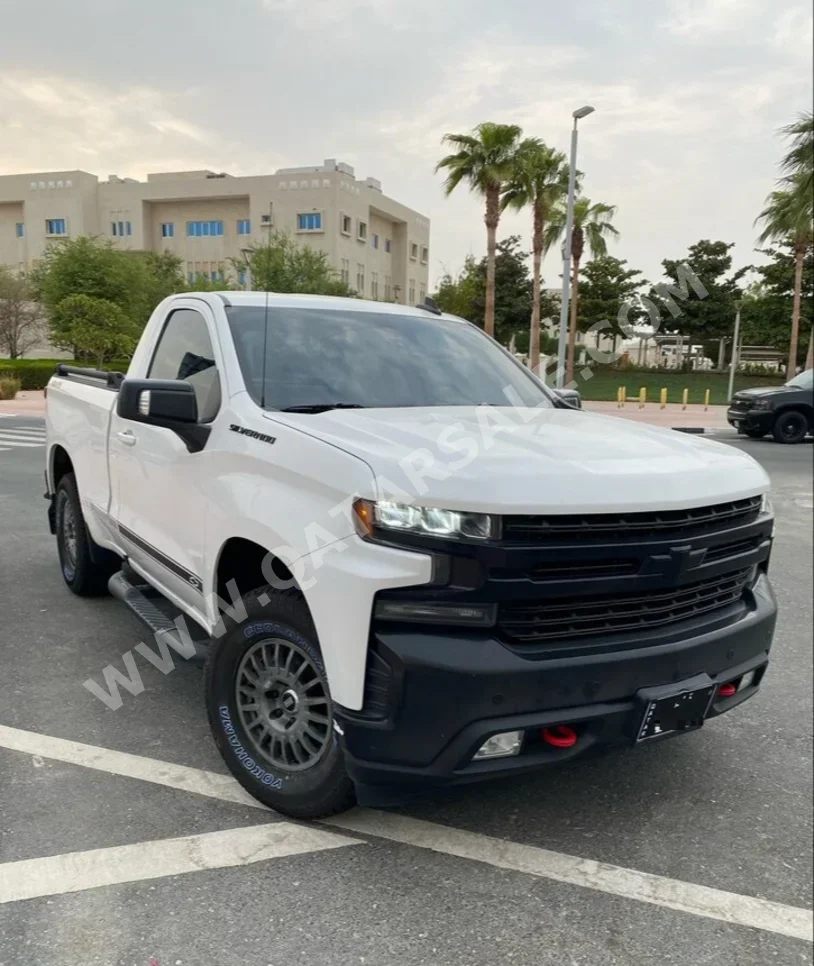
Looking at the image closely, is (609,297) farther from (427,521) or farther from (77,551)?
(77,551)

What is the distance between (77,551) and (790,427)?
4.63 metres

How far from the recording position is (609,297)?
1.86 meters

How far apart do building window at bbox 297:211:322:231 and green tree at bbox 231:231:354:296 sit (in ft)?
0.40

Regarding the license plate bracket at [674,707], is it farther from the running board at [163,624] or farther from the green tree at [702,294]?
the running board at [163,624]

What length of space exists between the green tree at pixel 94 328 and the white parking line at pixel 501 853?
162 centimetres

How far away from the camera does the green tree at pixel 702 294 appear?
5.67ft

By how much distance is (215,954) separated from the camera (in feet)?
6.78

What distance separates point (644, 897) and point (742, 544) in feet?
3.50

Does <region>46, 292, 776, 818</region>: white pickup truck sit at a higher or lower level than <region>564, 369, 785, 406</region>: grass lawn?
lower

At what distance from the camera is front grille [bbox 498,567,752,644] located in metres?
2.08

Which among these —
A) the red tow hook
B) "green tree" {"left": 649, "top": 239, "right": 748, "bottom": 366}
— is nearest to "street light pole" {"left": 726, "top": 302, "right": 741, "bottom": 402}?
"green tree" {"left": 649, "top": 239, "right": 748, "bottom": 366}

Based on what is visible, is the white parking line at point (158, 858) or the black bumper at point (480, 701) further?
the white parking line at point (158, 858)

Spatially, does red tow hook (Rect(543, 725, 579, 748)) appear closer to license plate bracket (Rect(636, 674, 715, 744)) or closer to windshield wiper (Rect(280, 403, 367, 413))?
license plate bracket (Rect(636, 674, 715, 744))

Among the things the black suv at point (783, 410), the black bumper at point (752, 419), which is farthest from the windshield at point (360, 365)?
the black suv at point (783, 410)
